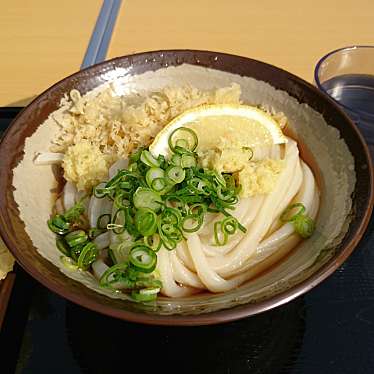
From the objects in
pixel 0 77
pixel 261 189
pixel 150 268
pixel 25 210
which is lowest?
pixel 150 268

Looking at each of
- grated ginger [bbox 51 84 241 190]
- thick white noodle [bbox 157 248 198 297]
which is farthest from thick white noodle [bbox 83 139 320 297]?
grated ginger [bbox 51 84 241 190]

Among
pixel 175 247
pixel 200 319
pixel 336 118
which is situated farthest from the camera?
pixel 336 118

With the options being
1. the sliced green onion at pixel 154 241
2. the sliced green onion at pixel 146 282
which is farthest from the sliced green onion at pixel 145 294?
the sliced green onion at pixel 154 241

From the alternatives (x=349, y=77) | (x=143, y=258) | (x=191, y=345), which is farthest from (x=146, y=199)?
(x=349, y=77)

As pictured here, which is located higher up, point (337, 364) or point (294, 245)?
point (294, 245)

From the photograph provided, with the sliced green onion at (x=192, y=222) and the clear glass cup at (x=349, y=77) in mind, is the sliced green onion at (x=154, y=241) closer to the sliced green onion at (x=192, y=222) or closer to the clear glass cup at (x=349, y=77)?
the sliced green onion at (x=192, y=222)

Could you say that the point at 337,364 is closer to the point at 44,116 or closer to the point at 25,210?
the point at 25,210

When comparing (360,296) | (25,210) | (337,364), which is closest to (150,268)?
(25,210)
